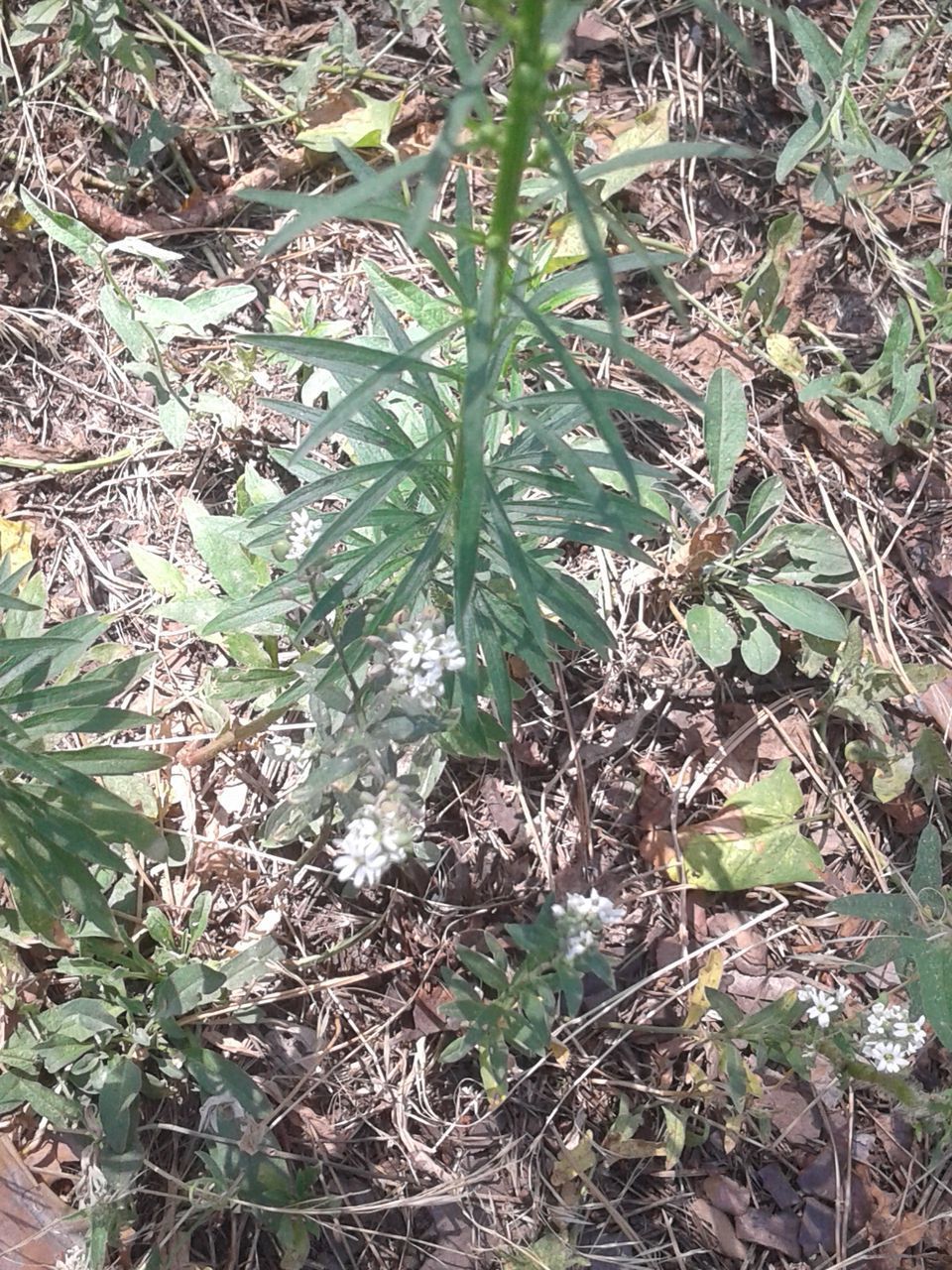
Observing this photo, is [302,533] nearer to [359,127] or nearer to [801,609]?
[801,609]

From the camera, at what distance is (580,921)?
6.84 ft

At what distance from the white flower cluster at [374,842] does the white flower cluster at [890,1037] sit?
4.29ft

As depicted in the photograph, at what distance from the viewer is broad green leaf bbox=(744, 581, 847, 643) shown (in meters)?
3.02

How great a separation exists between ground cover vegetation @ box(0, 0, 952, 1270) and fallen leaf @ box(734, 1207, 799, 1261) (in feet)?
0.06

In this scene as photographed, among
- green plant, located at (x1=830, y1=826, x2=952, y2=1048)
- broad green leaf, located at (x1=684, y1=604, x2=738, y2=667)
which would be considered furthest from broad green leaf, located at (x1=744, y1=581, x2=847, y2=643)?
green plant, located at (x1=830, y1=826, x2=952, y2=1048)

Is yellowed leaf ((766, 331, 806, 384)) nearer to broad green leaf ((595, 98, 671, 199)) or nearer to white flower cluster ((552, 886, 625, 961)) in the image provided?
broad green leaf ((595, 98, 671, 199))

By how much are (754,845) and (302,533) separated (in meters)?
1.67

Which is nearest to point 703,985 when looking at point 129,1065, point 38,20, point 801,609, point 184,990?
point 801,609

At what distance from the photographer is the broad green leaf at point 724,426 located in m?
Result: 3.10

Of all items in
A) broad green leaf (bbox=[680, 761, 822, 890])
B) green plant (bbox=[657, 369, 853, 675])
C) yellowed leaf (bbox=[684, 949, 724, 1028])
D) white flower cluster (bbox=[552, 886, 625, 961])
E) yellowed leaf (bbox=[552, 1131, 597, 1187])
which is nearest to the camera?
white flower cluster (bbox=[552, 886, 625, 961])

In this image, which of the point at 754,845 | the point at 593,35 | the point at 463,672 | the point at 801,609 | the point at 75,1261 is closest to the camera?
the point at 463,672

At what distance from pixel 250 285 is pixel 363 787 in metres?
1.91

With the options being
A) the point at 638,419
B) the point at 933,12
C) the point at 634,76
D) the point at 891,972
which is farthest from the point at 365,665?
the point at 933,12

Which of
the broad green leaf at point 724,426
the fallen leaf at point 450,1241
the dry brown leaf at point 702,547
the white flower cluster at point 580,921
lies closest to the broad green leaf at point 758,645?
the dry brown leaf at point 702,547
